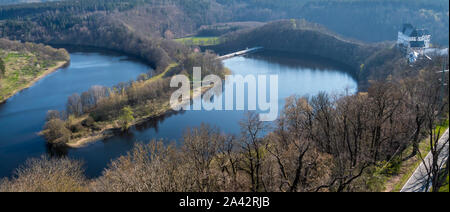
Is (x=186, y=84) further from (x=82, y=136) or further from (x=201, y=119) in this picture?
(x=82, y=136)

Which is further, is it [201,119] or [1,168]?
[201,119]

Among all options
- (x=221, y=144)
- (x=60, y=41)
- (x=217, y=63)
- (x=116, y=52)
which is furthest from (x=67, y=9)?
(x=221, y=144)

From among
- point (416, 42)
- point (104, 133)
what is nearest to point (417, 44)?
point (416, 42)

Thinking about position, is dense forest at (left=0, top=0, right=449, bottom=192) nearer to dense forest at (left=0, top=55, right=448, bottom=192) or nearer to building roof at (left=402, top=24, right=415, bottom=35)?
dense forest at (left=0, top=55, right=448, bottom=192)

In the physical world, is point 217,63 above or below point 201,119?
above

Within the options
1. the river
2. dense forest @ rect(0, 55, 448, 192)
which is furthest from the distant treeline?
dense forest @ rect(0, 55, 448, 192)

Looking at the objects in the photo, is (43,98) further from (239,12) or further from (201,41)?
(239,12)
